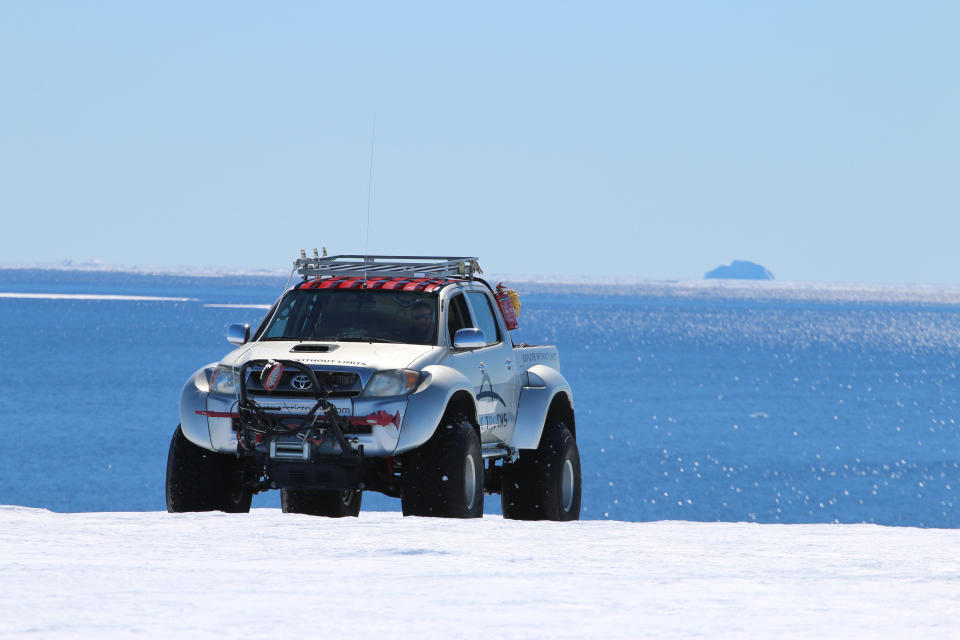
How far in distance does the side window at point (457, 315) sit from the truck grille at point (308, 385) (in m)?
1.38

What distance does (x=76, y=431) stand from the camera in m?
82.5

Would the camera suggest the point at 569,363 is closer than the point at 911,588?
No

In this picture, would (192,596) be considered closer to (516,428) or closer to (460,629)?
(460,629)

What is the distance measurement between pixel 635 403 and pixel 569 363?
3421 cm

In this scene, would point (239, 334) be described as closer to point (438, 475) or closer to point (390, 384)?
point (390, 384)

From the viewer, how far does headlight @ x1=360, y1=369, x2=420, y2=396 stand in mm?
9812

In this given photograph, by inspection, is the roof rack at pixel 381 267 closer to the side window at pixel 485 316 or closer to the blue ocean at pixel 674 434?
the side window at pixel 485 316

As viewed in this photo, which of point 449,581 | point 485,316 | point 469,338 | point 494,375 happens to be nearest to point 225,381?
Result: point 469,338

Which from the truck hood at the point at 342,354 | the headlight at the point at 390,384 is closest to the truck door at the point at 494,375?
the truck hood at the point at 342,354

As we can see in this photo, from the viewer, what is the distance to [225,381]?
10141mm

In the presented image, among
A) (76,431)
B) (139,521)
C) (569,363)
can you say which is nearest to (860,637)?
(139,521)

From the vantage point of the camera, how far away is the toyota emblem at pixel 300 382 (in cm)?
984

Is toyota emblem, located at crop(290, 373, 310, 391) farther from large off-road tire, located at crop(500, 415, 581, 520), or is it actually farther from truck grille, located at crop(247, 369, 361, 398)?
large off-road tire, located at crop(500, 415, 581, 520)

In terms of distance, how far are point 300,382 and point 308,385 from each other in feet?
0.26
